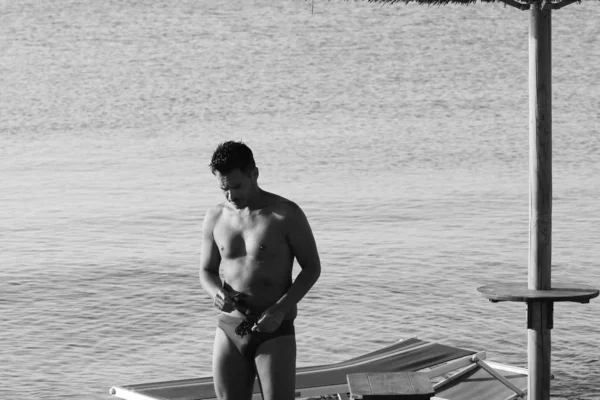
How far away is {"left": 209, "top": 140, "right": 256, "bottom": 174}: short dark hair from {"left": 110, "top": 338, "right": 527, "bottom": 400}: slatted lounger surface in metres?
2.11

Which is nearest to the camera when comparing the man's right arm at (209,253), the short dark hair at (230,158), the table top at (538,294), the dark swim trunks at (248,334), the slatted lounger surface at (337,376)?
the short dark hair at (230,158)

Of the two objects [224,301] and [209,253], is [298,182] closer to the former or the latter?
[209,253]

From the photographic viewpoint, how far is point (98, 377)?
29.3ft

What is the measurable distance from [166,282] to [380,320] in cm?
258

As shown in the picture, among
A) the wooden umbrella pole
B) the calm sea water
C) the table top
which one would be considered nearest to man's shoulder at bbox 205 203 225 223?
the table top

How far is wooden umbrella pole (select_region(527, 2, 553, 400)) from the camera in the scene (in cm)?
607

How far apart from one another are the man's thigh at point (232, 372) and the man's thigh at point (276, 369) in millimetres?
67

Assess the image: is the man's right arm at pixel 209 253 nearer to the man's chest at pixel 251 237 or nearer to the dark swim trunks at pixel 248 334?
the man's chest at pixel 251 237

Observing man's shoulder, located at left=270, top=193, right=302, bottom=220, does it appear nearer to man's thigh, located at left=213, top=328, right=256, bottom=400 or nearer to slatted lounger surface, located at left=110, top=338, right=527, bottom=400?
man's thigh, located at left=213, top=328, right=256, bottom=400

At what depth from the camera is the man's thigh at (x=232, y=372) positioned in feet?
15.4

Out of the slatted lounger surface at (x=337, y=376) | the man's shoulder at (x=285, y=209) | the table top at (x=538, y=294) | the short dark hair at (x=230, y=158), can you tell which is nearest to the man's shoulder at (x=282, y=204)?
the man's shoulder at (x=285, y=209)

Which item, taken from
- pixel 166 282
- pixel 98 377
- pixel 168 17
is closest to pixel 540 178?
pixel 98 377

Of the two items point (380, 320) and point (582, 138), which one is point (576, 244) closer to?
point (380, 320)

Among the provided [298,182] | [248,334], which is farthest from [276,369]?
[298,182]
